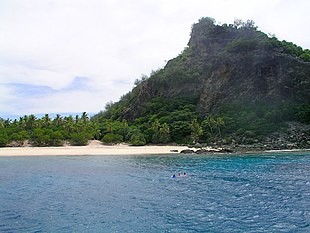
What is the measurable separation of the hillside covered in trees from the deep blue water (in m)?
48.2

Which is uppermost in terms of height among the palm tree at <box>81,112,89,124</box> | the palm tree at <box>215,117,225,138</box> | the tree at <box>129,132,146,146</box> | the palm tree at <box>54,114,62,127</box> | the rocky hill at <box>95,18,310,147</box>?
the rocky hill at <box>95,18,310,147</box>

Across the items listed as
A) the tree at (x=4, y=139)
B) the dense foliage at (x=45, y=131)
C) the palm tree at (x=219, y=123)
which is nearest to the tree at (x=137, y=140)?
the dense foliage at (x=45, y=131)

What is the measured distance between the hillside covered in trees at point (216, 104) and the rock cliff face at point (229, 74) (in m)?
0.32

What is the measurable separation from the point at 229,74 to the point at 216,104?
1323 cm

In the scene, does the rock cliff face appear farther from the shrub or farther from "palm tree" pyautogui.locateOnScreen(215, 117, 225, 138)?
the shrub

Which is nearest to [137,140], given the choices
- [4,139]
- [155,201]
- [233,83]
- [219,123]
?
[219,123]

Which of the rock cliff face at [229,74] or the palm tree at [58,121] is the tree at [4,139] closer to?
the palm tree at [58,121]

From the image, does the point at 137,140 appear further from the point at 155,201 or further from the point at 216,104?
the point at 155,201

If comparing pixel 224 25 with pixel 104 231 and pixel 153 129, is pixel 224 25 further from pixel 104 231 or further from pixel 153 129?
pixel 104 231

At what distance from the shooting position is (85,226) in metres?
19.2

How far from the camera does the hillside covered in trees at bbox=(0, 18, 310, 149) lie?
90.9 meters

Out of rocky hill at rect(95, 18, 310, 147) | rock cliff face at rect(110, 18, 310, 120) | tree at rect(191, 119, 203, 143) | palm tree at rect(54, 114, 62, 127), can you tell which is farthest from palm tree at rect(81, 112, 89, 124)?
tree at rect(191, 119, 203, 143)

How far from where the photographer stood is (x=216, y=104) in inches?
4407

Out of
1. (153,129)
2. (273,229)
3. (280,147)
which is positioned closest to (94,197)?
(273,229)
